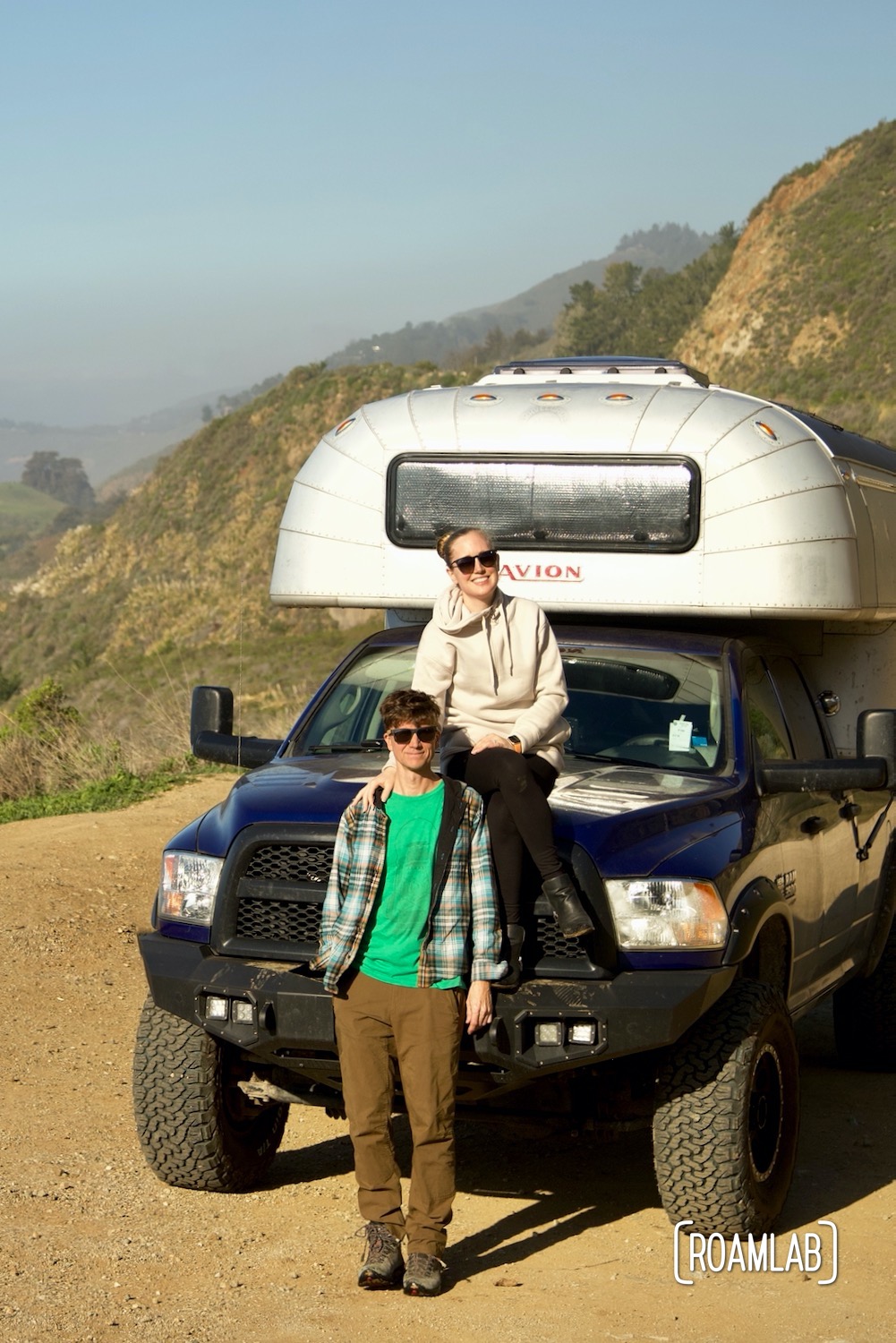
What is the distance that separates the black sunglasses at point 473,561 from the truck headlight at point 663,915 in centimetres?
115

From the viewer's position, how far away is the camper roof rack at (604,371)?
25.7 feet

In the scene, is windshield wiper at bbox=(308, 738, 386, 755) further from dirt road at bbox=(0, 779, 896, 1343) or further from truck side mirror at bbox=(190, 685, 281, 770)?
dirt road at bbox=(0, 779, 896, 1343)

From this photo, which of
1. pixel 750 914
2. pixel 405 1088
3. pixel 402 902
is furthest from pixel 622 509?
pixel 405 1088

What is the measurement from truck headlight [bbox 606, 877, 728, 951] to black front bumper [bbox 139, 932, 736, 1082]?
0.10m

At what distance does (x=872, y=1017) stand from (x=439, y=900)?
12.2 ft

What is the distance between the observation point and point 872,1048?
777 centimetres

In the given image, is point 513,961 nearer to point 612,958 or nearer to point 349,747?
point 612,958

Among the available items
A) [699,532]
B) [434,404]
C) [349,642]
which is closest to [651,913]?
[699,532]

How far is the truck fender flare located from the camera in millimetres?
5176

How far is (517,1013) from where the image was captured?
4.90 meters

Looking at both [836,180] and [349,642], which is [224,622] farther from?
[836,180]

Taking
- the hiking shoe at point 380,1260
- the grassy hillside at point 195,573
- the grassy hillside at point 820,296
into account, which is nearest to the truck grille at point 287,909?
the hiking shoe at point 380,1260

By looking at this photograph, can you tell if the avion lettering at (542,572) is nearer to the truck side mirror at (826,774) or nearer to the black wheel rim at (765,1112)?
the truck side mirror at (826,774)

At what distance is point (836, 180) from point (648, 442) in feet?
217
